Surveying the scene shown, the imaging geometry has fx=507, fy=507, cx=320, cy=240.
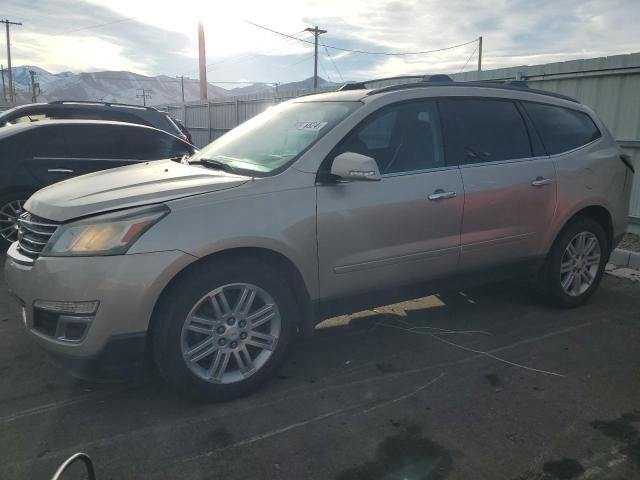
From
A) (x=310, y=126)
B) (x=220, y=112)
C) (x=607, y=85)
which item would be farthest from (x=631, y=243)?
(x=220, y=112)

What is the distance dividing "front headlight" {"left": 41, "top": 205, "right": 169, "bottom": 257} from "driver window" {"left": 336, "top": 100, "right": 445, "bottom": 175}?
1.28 meters

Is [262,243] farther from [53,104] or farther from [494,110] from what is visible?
[53,104]

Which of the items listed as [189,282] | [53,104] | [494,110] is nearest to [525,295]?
[494,110]

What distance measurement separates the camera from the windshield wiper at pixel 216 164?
10.8 feet

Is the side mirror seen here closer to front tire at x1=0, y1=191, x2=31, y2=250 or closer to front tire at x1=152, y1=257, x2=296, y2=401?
front tire at x1=152, y1=257, x2=296, y2=401

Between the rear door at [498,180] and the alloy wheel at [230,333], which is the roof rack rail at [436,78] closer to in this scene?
the rear door at [498,180]

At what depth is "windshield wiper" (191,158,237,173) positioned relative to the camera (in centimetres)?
328

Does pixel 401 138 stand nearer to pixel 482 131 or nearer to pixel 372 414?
pixel 482 131

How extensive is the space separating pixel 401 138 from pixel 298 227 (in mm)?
1073

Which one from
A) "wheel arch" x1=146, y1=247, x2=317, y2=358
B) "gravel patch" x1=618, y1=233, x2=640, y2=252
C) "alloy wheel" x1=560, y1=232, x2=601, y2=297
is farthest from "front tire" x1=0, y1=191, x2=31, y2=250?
"gravel patch" x1=618, y1=233, x2=640, y2=252

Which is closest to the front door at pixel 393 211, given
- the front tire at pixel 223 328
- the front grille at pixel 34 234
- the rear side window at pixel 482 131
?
the rear side window at pixel 482 131

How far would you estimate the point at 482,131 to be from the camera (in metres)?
3.85

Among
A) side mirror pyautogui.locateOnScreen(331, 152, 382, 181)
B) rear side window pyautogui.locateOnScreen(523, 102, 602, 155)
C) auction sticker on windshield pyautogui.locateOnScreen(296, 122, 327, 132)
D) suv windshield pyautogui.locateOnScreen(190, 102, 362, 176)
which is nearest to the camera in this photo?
side mirror pyautogui.locateOnScreen(331, 152, 382, 181)

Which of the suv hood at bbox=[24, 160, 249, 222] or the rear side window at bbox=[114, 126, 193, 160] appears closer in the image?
the suv hood at bbox=[24, 160, 249, 222]
